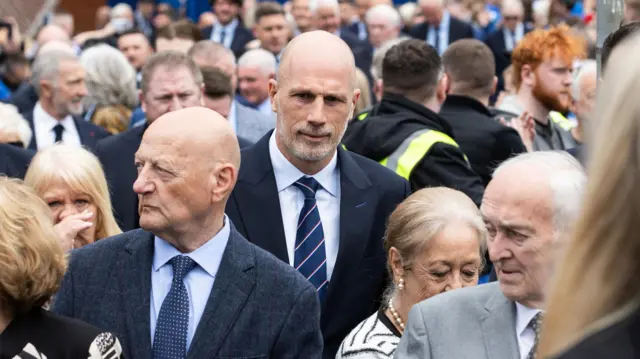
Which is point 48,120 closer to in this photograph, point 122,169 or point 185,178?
point 122,169

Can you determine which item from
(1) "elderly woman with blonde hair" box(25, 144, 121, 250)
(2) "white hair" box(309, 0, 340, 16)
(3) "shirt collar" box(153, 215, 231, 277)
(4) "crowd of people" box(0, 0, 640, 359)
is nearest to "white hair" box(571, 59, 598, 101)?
(4) "crowd of people" box(0, 0, 640, 359)

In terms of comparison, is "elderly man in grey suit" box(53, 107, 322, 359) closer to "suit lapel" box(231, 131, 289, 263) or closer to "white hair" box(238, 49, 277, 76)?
"suit lapel" box(231, 131, 289, 263)

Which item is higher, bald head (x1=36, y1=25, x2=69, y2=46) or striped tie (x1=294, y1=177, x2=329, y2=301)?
striped tie (x1=294, y1=177, x2=329, y2=301)

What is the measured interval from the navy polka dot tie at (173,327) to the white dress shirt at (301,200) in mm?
1016

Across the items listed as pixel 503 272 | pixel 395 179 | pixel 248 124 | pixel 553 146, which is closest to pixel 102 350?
pixel 503 272

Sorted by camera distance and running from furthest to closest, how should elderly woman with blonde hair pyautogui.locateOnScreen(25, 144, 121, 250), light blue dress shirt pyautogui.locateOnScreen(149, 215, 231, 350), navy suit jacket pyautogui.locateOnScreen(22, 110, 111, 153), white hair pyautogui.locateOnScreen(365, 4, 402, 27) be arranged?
white hair pyautogui.locateOnScreen(365, 4, 402, 27) → navy suit jacket pyautogui.locateOnScreen(22, 110, 111, 153) → elderly woman with blonde hair pyautogui.locateOnScreen(25, 144, 121, 250) → light blue dress shirt pyautogui.locateOnScreen(149, 215, 231, 350)

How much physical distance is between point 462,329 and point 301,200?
1477 millimetres

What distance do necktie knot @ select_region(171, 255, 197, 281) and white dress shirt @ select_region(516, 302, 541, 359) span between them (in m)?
1.06

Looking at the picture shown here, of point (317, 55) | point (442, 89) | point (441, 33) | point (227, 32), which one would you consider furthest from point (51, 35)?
point (317, 55)

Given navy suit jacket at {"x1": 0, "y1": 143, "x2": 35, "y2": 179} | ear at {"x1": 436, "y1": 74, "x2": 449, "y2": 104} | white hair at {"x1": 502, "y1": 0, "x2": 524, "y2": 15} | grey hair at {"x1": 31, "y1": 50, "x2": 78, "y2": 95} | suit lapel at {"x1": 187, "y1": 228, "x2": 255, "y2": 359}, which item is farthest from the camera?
white hair at {"x1": 502, "y1": 0, "x2": 524, "y2": 15}

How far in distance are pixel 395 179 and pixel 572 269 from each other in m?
3.31

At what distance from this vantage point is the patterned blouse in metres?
3.84

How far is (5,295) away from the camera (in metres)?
3.12

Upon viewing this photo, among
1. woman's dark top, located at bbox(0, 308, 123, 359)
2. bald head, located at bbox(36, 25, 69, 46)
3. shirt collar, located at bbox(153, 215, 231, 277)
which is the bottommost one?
bald head, located at bbox(36, 25, 69, 46)
